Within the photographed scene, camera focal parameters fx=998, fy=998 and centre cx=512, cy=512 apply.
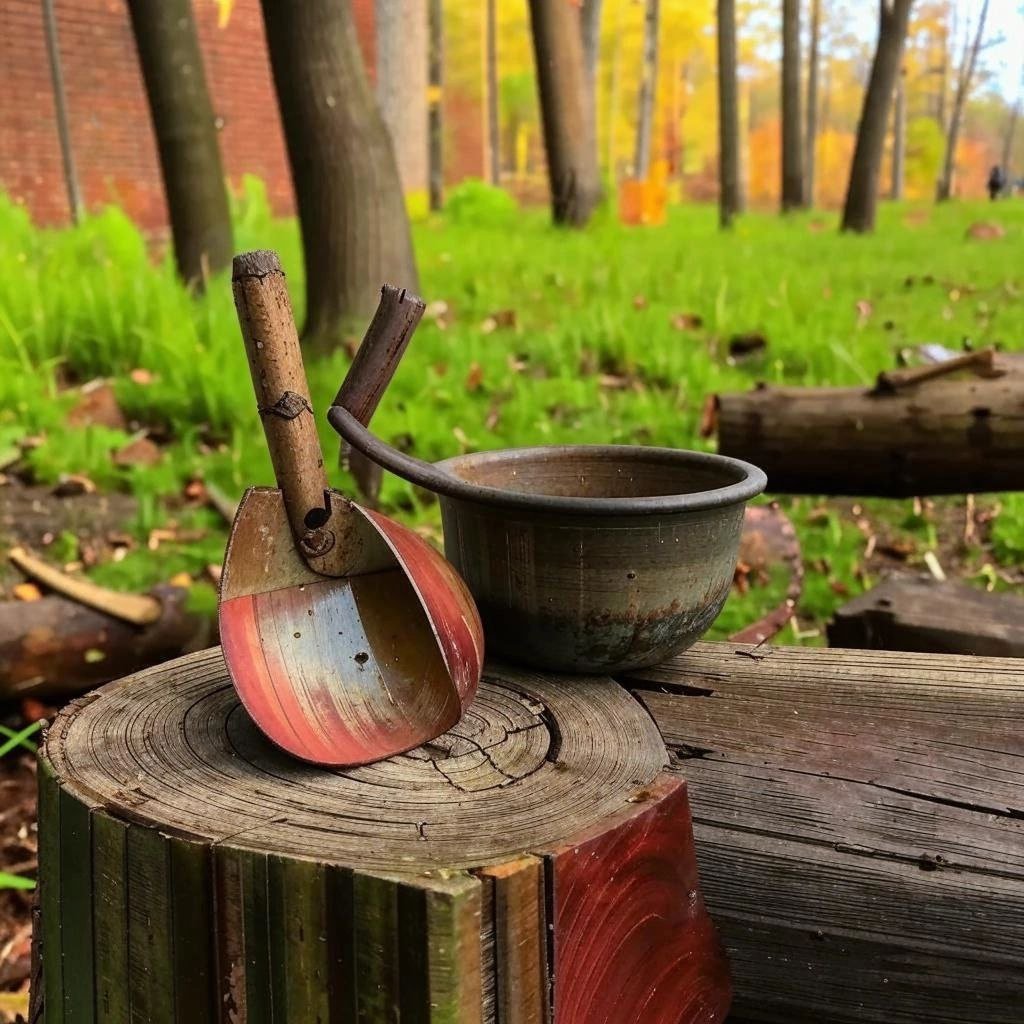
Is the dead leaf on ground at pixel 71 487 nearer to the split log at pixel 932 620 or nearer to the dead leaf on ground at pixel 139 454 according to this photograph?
the dead leaf on ground at pixel 139 454

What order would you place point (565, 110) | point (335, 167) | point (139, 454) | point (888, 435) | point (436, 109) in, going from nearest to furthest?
point (888, 435), point (139, 454), point (335, 167), point (565, 110), point (436, 109)

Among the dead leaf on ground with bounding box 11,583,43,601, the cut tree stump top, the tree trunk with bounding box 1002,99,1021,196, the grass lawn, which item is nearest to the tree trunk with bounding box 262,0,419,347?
the grass lawn

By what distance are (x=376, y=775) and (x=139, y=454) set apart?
268 centimetres

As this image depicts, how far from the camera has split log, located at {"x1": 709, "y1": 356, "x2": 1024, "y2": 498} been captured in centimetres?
241

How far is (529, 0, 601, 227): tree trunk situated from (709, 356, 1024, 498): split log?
4.94 meters

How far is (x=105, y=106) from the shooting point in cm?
848

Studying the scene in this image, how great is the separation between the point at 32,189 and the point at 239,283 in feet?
27.0

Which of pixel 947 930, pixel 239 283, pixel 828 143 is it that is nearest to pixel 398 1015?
pixel 947 930

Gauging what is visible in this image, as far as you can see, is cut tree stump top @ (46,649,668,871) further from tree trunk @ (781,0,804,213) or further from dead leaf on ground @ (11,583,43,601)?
tree trunk @ (781,0,804,213)

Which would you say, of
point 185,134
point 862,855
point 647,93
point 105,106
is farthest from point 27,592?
point 647,93

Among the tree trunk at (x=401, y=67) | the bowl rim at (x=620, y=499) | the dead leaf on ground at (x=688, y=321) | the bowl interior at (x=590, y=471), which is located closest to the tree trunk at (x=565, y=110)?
the tree trunk at (x=401, y=67)

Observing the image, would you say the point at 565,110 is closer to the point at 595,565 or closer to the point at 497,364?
the point at 497,364

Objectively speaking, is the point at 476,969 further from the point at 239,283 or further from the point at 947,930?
the point at 239,283

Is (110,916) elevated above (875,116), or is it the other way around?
(875,116)
